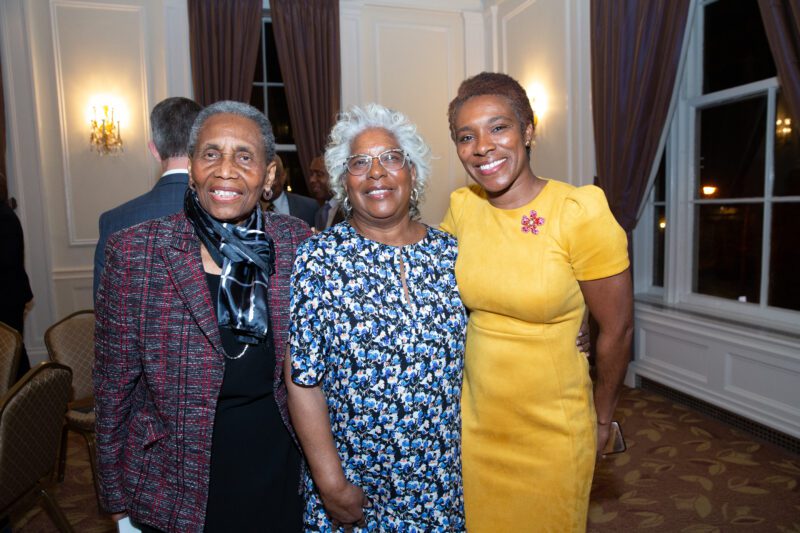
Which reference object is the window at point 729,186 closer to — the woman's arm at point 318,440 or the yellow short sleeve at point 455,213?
the yellow short sleeve at point 455,213

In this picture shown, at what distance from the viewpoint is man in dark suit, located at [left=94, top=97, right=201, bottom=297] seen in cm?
197

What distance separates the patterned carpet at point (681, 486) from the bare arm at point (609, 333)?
1.51 metres

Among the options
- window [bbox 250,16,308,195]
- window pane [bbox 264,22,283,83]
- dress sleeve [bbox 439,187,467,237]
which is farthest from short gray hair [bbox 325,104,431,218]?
window pane [bbox 264,22,283,83]

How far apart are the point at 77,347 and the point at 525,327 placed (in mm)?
2891

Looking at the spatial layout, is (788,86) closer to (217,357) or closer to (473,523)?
(473,523)

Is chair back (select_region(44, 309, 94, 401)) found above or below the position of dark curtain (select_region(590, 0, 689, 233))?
below

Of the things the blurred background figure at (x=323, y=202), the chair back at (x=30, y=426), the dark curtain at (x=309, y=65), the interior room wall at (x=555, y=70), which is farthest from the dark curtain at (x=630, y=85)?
the chair back at (x=30, y=426)

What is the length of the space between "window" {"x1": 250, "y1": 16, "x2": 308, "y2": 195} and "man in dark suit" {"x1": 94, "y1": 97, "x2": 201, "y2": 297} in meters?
4.45

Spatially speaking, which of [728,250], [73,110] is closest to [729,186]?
[728,250]

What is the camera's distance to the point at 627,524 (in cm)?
290

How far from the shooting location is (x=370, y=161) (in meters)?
1.55

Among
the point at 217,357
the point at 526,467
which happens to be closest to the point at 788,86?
the point at 526,467

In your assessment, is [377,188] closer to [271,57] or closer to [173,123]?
[173,123]

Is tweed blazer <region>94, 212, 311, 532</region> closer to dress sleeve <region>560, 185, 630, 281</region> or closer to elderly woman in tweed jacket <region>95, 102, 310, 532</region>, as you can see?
elderly woman in tweed jacket <region>95, 102, 310, 532</region>
